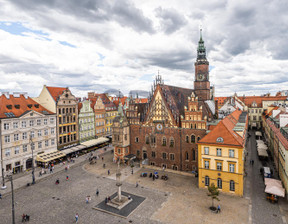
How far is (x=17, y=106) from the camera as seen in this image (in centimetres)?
4772

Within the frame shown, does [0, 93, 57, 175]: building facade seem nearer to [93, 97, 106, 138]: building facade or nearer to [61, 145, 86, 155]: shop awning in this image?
[61, 145, 86, 155]: shop awning

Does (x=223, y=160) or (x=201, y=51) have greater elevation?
(x=201, y=51)

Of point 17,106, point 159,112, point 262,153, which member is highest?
point 17,106

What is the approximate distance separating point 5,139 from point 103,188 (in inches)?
1007

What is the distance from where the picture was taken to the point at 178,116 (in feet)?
158

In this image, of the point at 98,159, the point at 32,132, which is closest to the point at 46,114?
the point at 32,132

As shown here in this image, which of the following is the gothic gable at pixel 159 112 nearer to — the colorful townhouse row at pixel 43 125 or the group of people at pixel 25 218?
the colorful townhouse row at pixel 43 125

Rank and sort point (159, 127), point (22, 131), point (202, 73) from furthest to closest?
A: point (202, 73) < point (159, 127) < point (22, 131)

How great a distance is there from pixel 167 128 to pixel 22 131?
116 ft

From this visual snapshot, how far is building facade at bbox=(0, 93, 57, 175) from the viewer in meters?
43.2

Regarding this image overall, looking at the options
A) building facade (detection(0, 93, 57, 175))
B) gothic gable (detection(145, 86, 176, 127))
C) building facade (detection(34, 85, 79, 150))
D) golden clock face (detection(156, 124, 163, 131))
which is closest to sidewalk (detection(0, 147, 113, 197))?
building facade (detection(0, 93, 57, 175))

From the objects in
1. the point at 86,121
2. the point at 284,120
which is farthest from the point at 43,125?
the point at 284,120

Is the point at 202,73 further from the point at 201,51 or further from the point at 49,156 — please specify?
the point at 49,156

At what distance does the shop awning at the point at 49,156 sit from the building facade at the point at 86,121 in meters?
11.6
